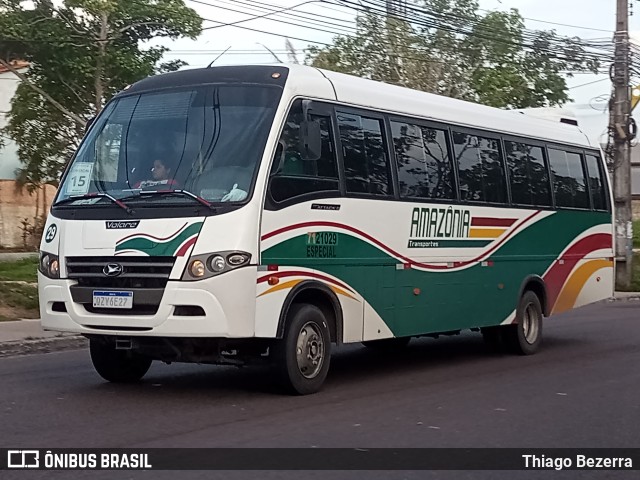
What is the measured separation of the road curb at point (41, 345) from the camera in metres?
13.2

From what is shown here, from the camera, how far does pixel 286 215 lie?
9461 mm

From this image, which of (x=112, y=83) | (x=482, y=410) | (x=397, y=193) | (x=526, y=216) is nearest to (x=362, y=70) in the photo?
(x=112, y=83)

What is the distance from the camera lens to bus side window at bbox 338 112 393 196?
10461 mm

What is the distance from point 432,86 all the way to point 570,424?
89.9 ft

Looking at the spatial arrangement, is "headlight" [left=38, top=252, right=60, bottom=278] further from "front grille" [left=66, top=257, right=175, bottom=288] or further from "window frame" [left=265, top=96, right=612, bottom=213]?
"window frame" [left=265, top=96, right=612, bottom=213]

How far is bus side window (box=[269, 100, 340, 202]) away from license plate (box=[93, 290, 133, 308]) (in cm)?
153

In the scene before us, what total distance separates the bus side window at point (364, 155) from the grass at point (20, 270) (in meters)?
9.86

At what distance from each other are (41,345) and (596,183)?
8291mm

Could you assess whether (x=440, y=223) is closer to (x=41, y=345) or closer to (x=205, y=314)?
(x=205, y=314)

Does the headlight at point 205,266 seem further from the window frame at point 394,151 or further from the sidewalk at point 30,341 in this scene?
the sidewalk at point 30,341

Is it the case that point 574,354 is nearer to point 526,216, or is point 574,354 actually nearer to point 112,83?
point 526,216

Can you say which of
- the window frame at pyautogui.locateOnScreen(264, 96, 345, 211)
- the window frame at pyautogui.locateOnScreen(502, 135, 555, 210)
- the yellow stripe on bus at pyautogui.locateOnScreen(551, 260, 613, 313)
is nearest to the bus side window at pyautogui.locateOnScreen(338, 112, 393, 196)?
the window frame at pyautogui.locateOnScreen(264, 96, 345, 211)

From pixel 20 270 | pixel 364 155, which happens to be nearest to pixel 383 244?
pixel 364 155

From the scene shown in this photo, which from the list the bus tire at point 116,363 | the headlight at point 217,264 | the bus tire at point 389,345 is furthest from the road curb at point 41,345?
the headlight at point 217,264
